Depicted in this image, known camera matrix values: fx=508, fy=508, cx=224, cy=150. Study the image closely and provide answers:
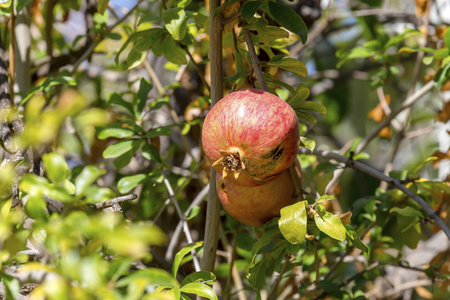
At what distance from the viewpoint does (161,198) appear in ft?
4.67

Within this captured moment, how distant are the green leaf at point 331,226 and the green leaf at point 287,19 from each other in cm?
26

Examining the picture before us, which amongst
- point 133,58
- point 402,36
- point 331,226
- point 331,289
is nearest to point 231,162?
point 331,226

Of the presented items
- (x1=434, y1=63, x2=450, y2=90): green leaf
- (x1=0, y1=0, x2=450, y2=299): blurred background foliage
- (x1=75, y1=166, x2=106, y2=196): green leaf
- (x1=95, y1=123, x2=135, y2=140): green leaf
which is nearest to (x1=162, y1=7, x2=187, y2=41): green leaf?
(x1=0, y1=0, x2=450, y2=299): blurred background foliage

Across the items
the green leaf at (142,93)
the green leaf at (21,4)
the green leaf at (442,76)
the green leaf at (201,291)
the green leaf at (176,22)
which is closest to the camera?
the green leaf at (201,291)

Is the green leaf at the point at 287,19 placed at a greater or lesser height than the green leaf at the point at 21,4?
lesser

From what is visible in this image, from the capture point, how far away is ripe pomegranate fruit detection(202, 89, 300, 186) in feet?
2.26

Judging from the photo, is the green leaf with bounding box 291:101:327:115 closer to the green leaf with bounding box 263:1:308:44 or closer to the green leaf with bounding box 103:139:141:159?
the green leaf with bounding box 263:1:308:44

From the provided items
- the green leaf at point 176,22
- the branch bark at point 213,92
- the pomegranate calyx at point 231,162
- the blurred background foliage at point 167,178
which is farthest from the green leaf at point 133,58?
the pomegranate calyx at point 231,162

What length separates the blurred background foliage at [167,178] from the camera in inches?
16.9

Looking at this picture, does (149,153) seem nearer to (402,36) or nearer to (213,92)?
(213,92)

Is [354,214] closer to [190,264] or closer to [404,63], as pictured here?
[190,264]

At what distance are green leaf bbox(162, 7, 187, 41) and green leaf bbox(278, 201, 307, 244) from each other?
A: 0.37 metres

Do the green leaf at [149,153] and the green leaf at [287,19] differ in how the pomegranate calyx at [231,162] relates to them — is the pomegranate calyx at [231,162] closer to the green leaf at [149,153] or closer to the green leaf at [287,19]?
the green leaf at [287,19]

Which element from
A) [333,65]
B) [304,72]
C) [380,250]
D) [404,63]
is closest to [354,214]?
[380,250]
